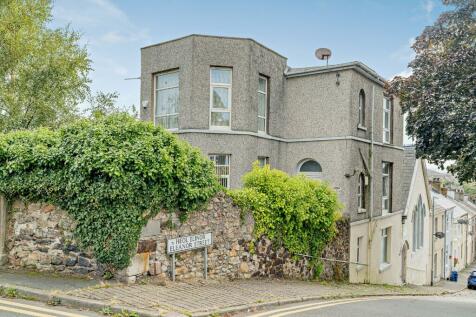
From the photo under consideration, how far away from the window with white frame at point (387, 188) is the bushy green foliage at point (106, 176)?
1475cm

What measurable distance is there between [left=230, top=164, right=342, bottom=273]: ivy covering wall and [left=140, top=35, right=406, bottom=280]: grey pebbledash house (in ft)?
10.2

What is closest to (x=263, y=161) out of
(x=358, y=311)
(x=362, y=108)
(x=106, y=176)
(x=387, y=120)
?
(x=362, y=108)

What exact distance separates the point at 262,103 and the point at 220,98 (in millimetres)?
2049

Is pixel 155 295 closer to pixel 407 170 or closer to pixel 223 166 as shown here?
pixel 223 166

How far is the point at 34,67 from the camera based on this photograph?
2102cm

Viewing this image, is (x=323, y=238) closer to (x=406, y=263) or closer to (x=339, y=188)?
(x=339, y=188)

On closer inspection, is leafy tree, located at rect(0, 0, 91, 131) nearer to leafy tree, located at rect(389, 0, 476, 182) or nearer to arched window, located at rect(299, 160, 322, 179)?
arched window, located at rect(299, 160, 322, 179)

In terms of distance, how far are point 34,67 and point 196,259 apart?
1487 centimetres

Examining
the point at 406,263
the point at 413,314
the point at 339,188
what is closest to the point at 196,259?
the point at 413,314

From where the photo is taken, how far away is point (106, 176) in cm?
932

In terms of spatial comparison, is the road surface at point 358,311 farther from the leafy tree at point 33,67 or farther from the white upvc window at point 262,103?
the leafy tree at point 33,67

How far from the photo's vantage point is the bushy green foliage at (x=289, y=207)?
507 inches

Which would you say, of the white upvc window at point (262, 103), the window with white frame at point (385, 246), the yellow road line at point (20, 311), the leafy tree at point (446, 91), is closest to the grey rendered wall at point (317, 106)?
the white upvc window at point (262, 103)

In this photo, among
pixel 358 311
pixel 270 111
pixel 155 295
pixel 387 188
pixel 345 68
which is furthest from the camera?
pixel 387 188
